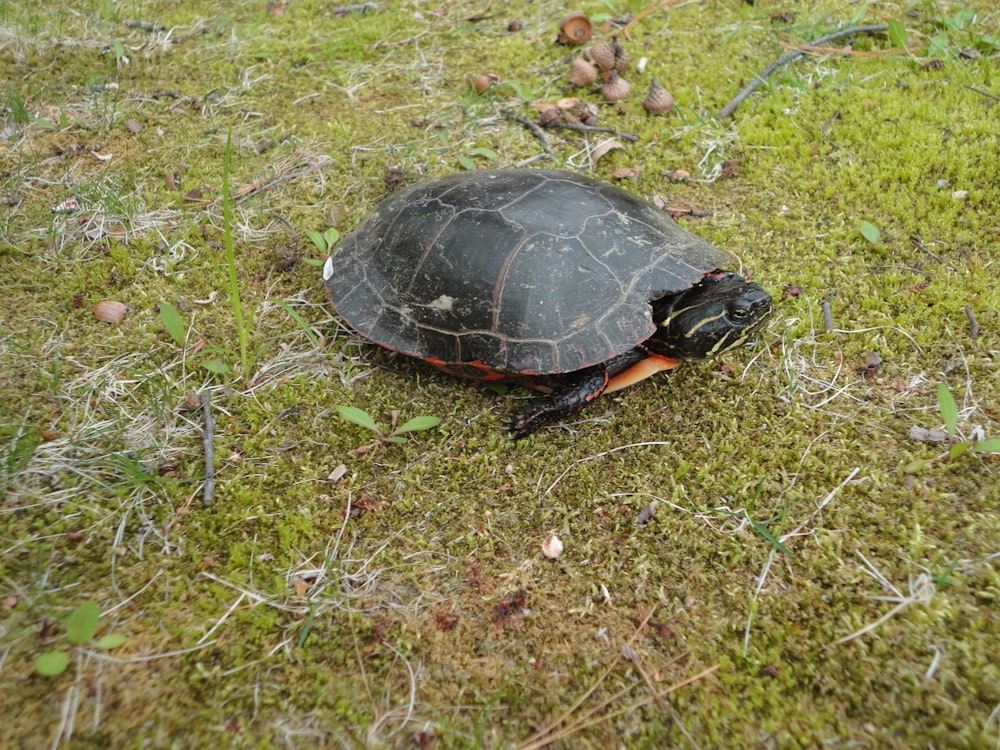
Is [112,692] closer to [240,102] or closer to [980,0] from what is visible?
[240,102]

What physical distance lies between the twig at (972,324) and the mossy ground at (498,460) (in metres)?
0.03

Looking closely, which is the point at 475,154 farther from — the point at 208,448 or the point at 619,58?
the point at 208,448

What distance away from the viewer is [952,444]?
2707 millimetres

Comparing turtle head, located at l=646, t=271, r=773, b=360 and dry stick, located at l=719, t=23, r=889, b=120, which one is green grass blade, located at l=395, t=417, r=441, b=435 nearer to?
turtle head, located at l=646, t=271, r=773, b=360

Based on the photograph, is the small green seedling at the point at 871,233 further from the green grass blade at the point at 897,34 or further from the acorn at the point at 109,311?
the acorn at the point at 109,311

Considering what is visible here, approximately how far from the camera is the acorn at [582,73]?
490 centimetres

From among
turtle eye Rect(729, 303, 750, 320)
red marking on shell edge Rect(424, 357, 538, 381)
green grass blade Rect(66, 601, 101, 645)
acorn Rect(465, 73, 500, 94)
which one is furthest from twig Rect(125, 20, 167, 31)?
turtle eye Rect(729, 303, 750, 320)

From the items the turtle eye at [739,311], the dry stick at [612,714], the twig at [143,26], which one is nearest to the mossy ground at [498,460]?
the dry stick at [612,714]

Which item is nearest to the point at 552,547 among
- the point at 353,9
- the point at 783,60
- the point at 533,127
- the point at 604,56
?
the point at 533,127

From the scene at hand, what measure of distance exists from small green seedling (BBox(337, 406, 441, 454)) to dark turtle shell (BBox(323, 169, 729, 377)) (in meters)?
0.36

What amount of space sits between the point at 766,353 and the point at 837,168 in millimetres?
1706

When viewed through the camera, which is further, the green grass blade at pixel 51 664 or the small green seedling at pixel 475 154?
the small green seedling at pixel 475 154

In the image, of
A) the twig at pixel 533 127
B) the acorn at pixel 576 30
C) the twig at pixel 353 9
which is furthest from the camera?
the twig at pixel 353 9

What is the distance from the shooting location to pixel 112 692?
2059 millimetres
